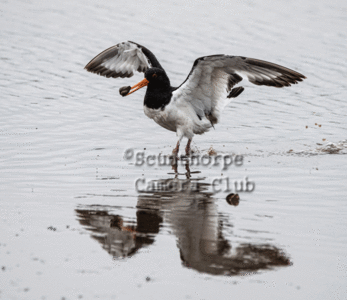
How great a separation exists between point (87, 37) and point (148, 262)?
14549 millimetres

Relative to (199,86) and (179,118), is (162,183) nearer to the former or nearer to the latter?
(179,118)

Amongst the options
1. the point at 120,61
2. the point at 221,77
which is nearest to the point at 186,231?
the point at 221,77

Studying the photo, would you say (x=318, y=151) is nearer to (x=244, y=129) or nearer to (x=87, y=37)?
(x=244, y=129)

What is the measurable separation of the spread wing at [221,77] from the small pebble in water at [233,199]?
A: 2359mm

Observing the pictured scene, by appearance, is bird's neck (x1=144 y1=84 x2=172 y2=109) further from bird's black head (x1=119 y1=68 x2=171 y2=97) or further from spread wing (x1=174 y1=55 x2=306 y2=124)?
spread wing (x1=174 y1=55 x2=306 y2=124)

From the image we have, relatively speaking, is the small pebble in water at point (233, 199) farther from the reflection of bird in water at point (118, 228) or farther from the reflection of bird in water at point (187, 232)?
the reflection of bird in water at point (118, 228)

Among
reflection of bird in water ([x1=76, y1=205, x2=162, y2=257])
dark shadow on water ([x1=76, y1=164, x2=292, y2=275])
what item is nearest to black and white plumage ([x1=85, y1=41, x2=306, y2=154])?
dark shadow on water ([x1=76, y1=164, x2=292, y2=275])

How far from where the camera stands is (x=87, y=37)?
18.9 m

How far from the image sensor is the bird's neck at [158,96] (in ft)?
32.3

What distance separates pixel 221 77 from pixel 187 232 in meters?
3.97

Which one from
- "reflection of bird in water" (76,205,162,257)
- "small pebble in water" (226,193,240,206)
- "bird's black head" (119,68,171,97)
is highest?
"bird's black head" (119,68,171,97)

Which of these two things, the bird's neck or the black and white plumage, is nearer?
the black and white plumage

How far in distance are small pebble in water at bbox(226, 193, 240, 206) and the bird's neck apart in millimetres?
2880

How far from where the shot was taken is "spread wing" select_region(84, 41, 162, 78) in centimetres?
1110
